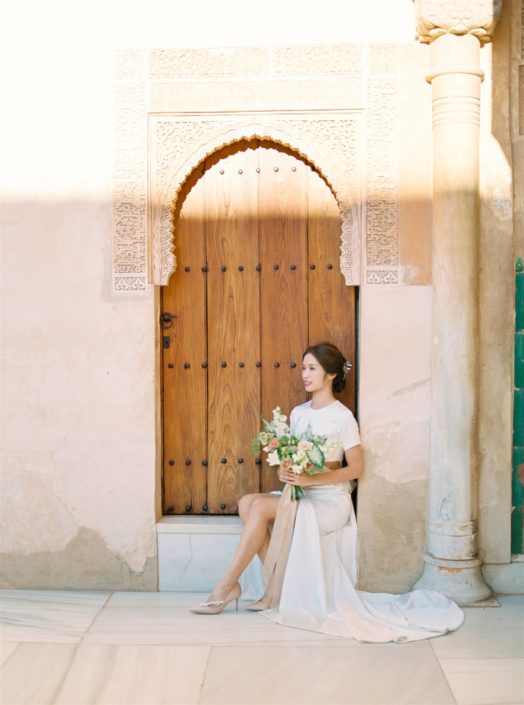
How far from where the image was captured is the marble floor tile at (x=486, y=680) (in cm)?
291

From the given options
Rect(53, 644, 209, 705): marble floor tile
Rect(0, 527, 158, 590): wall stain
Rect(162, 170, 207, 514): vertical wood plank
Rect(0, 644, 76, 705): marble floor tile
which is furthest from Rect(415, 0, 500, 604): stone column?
Rect(0, 644, 76, 705): marble floor tile

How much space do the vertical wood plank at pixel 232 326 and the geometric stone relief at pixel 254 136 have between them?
20 cm

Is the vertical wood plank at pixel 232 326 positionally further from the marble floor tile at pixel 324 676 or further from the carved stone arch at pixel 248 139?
the marble floor tile at pixel 324 676

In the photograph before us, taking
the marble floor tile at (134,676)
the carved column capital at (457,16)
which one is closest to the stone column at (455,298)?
the carved column capital at (457,16)

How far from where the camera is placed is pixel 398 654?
3275mm

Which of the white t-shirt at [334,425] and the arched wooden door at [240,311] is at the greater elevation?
the arched wooden door at [240,311]

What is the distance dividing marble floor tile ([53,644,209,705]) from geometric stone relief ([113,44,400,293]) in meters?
1.55

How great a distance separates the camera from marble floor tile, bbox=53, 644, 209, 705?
115 inches

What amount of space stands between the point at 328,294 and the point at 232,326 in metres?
0.46

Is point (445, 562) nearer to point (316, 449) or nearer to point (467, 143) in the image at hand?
point (316, 449)

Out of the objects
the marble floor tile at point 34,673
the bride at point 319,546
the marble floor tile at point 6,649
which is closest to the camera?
the marble floor tile at point 34,673

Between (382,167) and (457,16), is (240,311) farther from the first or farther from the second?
(457,16)

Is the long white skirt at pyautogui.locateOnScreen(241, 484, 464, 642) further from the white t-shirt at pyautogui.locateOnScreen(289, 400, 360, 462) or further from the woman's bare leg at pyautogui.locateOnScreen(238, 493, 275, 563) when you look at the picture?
the white t-shirt at pyautogui.locateOnScreen(289, 400, 360, 462)

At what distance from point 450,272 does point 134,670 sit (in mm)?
2027
